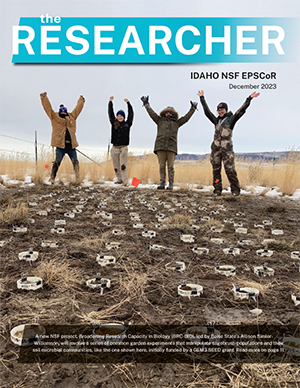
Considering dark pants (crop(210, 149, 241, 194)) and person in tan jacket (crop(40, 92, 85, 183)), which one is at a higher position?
person in tan jacket (crop(40, 92, 85, 183))

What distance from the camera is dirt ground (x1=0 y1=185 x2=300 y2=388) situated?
4.10 feet

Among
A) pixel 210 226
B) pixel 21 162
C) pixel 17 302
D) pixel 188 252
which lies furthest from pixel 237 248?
pixel 21 162

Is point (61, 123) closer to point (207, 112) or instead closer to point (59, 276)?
point (207, 112)

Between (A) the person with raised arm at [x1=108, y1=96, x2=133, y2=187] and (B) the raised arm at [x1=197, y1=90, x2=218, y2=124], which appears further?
(A) the person with raised arm at [x1=108, y1=96, x2=133, y2=187]

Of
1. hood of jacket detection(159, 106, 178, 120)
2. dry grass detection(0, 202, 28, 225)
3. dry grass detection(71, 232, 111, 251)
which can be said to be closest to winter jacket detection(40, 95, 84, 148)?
hood of jacket detection(159, 106, 178, 120)

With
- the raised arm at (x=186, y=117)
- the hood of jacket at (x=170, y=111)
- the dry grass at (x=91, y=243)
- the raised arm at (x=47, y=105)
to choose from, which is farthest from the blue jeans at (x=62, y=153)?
the dry grass at (x=91, y=243)

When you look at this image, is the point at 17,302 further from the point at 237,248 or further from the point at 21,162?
the point at 21,162

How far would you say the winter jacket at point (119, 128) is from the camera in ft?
26.9

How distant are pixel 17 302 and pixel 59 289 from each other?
28cm

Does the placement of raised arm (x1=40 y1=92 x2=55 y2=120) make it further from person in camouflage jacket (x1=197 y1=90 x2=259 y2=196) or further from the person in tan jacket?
person in camouflage jacket (x1=197 y1=90 x2=259 y2=196)

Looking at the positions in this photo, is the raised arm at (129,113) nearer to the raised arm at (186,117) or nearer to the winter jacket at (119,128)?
the winter jacket at (119,128)

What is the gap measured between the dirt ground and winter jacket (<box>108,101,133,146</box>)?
4.48 m

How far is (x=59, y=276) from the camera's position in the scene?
2197 millimetres

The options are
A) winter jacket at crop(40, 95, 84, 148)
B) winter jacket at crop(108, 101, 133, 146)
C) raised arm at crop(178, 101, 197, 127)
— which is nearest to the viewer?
raised arm at crop(178, 101, 197, 127)
